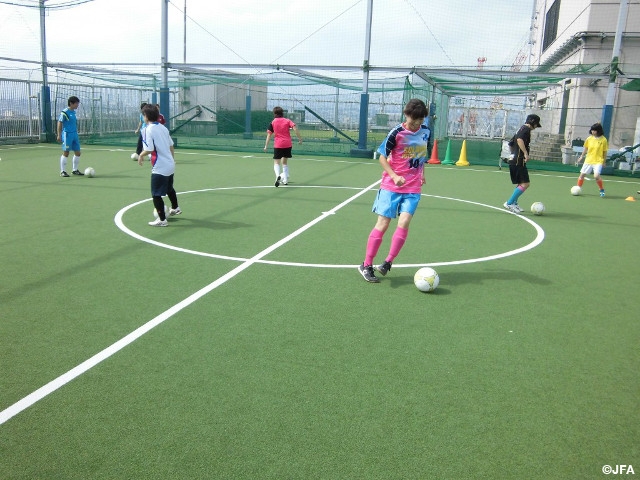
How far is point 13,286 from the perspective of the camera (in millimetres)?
5789

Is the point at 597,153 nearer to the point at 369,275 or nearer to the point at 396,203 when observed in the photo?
the point at 396,203

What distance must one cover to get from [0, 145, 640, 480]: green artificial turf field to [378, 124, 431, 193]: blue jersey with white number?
1128 mm

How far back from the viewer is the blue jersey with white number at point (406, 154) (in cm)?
642

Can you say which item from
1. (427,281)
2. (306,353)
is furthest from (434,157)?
(306,353)

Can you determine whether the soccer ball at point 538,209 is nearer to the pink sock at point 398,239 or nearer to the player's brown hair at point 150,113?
the pink sock at point 398,239

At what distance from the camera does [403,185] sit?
20.9 ft

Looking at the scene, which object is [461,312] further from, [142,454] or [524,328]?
[142,454]

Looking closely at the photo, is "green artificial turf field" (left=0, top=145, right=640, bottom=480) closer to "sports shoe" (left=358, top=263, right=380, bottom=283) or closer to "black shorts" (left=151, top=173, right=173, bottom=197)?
"sports shoe" (left=358, top=263, right=380, bottom=283)

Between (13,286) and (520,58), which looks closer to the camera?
(13,286)

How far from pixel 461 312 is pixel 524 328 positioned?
2.07ft

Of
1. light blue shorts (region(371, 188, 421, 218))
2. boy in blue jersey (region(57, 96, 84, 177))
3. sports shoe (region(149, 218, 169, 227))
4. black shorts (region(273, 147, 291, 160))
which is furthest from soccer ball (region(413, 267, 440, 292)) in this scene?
boy in blue jersey (region(57, 96, 84, 177))

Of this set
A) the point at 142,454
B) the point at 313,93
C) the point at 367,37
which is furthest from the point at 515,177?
the point at 313,93

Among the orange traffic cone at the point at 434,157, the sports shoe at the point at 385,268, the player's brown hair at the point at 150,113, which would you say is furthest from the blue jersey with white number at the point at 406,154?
the orange traffic cone at the point at 434,157

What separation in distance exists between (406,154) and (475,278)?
174cm
